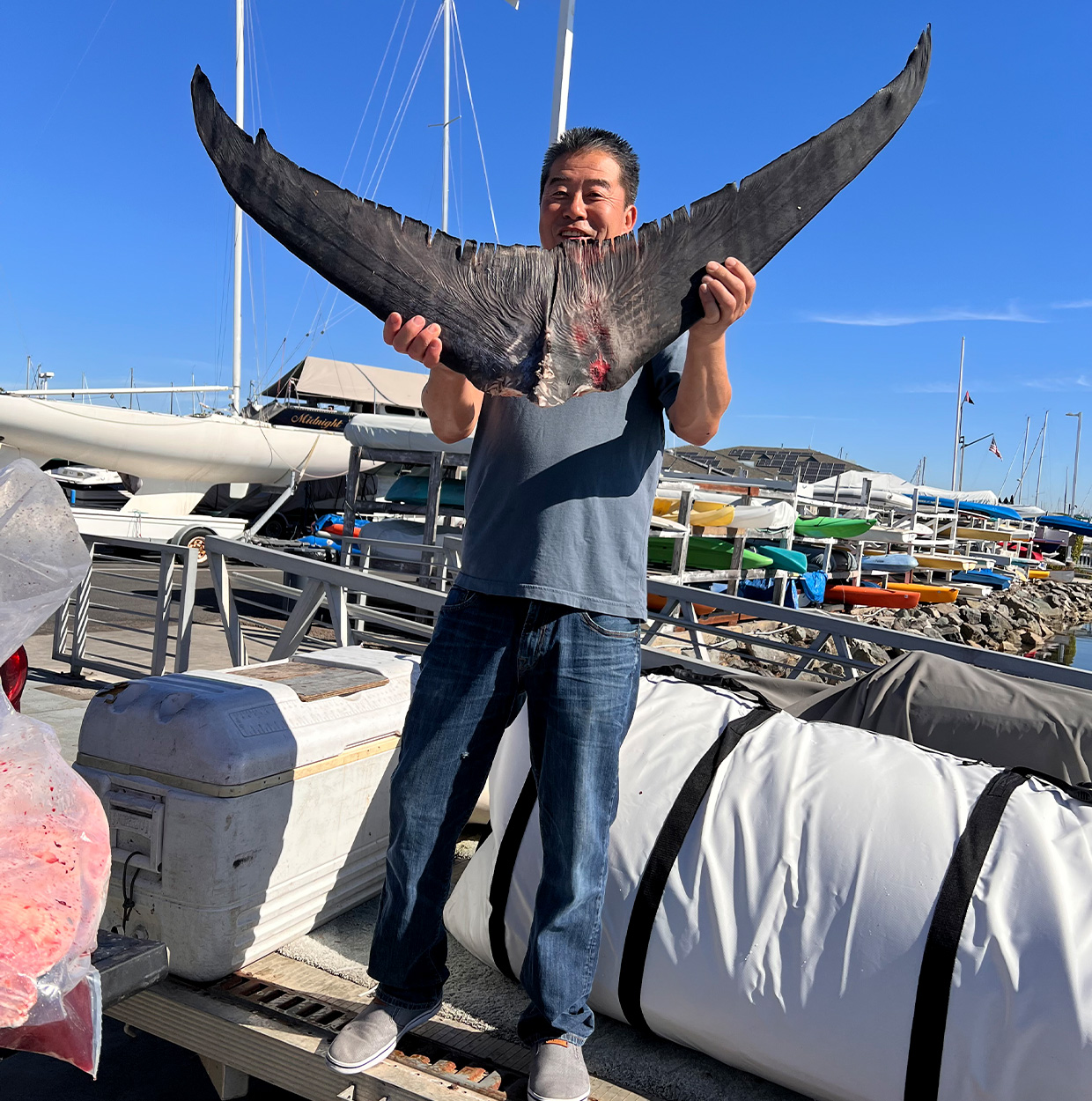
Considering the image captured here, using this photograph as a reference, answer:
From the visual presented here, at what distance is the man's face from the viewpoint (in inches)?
75.9

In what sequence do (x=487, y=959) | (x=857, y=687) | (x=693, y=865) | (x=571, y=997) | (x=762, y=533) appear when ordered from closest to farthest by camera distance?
1. (x=571, y=997)
2. (x=693, y=865)
3. (x=487, y=959)
4. (x=857, y=687)
5. (x=762, y=533)

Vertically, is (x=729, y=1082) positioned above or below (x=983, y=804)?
below

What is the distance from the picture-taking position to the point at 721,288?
5.40 feet

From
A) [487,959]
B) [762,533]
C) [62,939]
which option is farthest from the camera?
[762,533]

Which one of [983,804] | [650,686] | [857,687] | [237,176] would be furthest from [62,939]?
[857,687]

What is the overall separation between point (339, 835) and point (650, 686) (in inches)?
39.4

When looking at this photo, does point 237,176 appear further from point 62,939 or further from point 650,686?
point 650,686

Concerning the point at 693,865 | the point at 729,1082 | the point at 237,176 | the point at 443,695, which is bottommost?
the point at 729,1082

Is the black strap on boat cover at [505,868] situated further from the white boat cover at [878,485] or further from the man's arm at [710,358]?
the white boat cover at [878,485]

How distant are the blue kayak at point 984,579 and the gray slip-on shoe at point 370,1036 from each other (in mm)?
27162

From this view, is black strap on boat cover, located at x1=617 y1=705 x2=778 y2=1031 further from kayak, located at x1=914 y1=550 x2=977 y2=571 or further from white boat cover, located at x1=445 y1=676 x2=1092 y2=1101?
kayak, located at x1=914 y1=550 x2=977 y2=571

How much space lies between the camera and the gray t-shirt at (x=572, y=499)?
1.87 m

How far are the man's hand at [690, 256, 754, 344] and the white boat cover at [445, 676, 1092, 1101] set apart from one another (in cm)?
107

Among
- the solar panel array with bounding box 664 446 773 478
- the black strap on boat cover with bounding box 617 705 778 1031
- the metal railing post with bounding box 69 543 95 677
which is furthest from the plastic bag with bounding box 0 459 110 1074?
the solar panel array with bounding box 664 446 773 478
